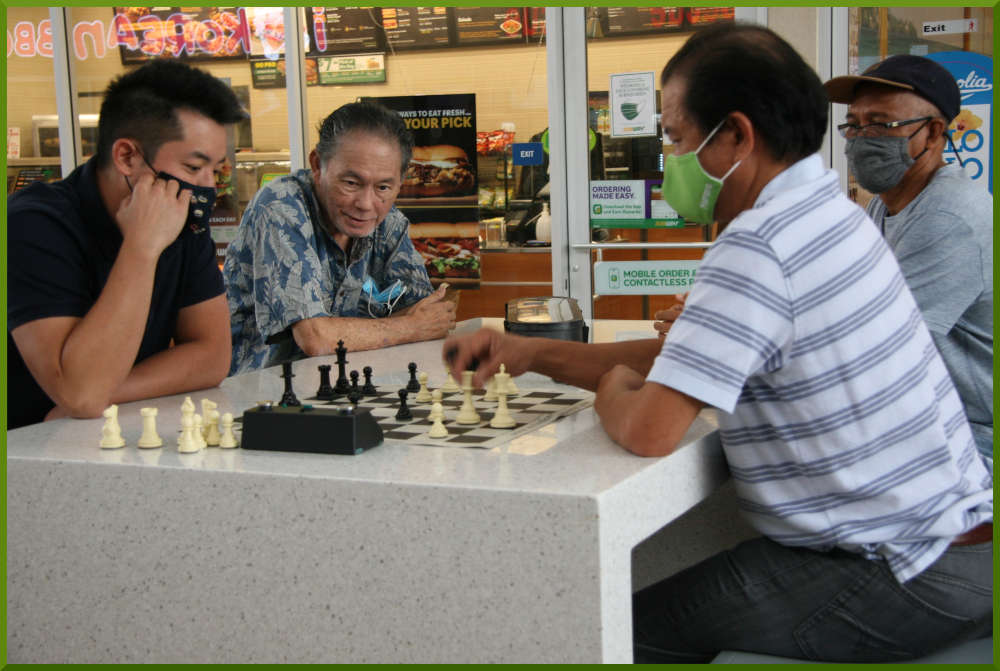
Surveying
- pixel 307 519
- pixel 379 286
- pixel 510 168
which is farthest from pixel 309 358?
pixel 510 168

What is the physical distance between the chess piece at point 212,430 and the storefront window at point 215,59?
5.05m

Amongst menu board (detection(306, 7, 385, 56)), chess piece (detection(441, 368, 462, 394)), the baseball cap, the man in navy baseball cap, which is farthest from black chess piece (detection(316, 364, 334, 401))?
menu board (detection(306, 7, 385, 56))

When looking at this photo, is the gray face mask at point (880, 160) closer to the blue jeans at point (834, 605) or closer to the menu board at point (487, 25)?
the blue jeans at point (834, 605)

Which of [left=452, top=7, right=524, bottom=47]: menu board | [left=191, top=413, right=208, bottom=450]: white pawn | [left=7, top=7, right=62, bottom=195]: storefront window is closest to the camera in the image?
[left=191, top=413, right=208, bottom=450]: white pawn

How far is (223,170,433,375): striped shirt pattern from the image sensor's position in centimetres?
322

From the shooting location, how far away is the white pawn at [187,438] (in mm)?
1870

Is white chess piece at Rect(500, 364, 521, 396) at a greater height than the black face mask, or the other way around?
the black face mask

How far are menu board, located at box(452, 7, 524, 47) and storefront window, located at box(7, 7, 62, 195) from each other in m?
3.20

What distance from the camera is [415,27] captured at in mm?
6617

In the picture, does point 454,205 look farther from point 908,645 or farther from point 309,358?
point 908,645

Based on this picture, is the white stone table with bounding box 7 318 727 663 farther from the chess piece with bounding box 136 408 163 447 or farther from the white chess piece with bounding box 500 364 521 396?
the white chess piece with bounding box 500 364 521 396

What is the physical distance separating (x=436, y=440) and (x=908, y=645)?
919 millimetres

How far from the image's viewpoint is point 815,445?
1.74 m

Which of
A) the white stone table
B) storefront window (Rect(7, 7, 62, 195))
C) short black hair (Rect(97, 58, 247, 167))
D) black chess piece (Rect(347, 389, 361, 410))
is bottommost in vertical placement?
the white stone table
